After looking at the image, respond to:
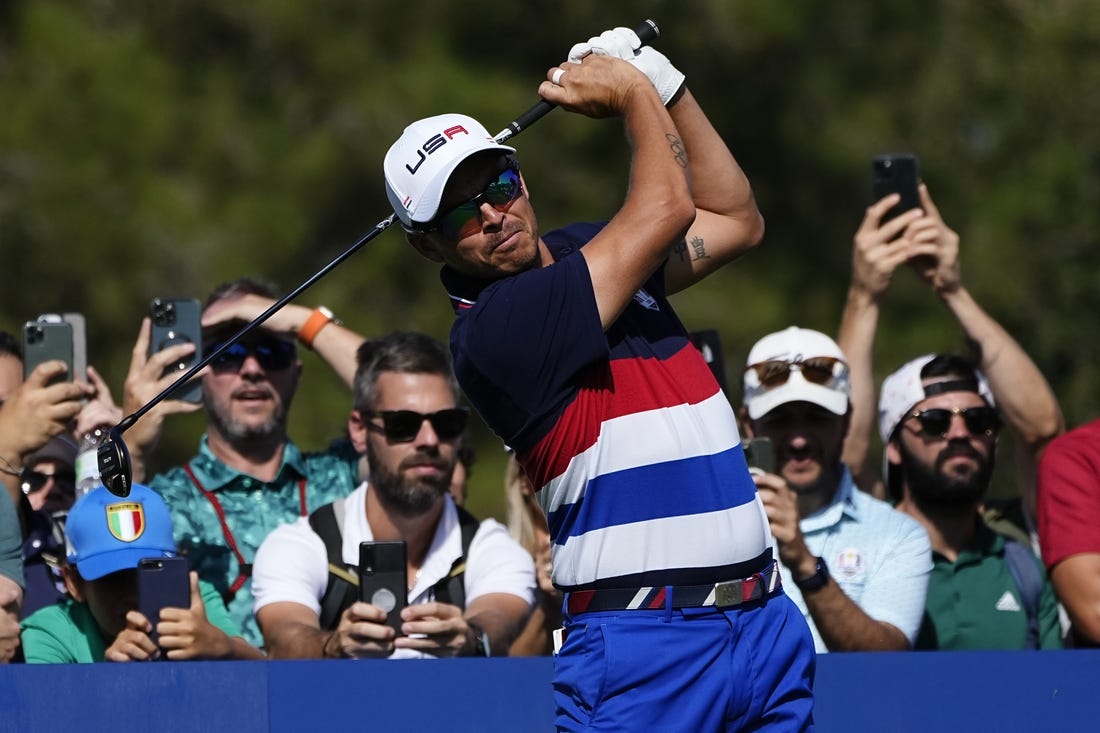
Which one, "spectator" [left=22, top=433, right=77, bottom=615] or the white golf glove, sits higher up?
the white golf glove

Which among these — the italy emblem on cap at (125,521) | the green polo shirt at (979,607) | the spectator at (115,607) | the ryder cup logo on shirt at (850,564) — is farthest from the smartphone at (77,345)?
the green polo shirt at (979,607)

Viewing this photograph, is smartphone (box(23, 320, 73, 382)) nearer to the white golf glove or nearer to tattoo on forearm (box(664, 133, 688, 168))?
the white golf glove

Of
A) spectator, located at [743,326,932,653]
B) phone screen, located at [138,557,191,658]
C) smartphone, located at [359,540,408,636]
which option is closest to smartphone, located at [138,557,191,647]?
phone screen, located at [138,557,191,658]

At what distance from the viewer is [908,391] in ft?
21.4

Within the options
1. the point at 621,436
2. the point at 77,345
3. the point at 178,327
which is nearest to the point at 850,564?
the point at 621,436

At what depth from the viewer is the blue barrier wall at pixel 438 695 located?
515cm

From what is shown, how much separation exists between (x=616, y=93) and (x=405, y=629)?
6.15 feet

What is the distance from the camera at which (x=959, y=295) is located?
21.8 feet

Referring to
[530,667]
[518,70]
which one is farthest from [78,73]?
[530,667]

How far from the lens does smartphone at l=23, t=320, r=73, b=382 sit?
609 cm

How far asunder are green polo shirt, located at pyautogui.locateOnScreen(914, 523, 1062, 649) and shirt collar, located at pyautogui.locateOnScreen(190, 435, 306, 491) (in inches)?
90.9

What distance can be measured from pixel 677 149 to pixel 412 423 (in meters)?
2.05

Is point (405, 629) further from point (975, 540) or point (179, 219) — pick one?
point (179, 219)

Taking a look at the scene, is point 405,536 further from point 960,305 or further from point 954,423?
point 960,305
